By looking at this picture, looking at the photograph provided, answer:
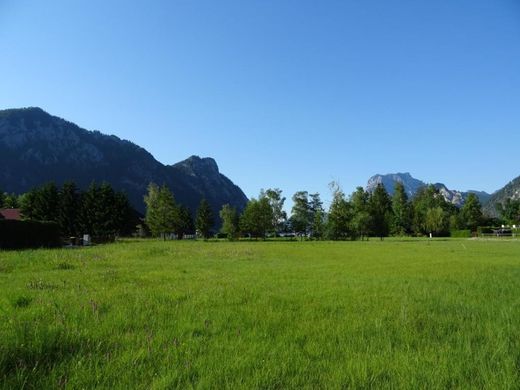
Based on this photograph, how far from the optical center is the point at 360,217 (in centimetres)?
9119

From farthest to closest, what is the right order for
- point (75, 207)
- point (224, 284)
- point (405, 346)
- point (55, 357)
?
point (75, 207) < point (224, 284) < point (405, 346) < point (55, 357)

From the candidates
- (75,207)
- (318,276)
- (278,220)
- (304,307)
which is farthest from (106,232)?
(304,307)

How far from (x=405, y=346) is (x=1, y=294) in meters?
8.92

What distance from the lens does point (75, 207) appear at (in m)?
80.1

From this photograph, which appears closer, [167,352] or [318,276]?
[167,352]

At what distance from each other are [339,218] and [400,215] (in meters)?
45.8

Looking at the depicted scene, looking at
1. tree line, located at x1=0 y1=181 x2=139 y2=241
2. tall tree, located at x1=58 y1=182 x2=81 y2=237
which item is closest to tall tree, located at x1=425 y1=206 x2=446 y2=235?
tree line, located at x1=0 y1=181 x2=139 y2=241

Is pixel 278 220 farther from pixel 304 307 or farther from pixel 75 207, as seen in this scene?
pixel 304 307

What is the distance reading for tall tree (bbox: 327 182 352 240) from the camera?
91.3 m

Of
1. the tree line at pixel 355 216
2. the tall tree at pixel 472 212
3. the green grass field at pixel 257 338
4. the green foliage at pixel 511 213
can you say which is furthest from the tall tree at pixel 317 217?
the green grass field at pixel 257 338

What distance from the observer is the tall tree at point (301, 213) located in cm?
12388

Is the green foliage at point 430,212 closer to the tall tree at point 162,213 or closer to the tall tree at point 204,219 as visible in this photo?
the tall tree at point 204,219

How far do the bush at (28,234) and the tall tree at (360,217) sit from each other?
62.6 metres

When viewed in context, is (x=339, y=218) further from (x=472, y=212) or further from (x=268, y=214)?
(x=472, y=212)
